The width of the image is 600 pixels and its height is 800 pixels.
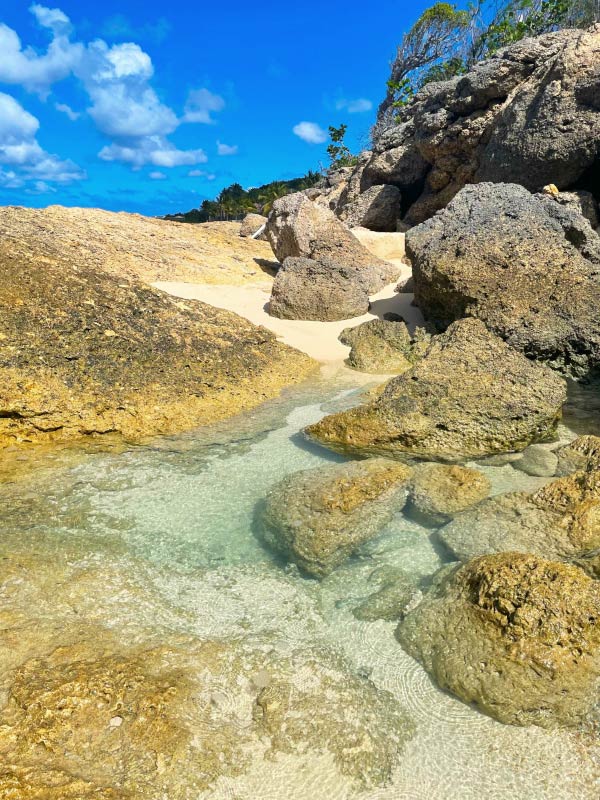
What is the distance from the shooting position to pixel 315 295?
31.6 feet

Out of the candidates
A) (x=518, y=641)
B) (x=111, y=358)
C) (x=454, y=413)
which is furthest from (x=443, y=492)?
(x=111, y=358)

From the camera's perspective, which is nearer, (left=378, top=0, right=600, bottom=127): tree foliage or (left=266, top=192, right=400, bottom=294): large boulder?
(left=266, top=192, right=400, bottom=294): large boulder

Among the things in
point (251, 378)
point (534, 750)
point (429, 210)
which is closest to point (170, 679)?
point (534, 750)

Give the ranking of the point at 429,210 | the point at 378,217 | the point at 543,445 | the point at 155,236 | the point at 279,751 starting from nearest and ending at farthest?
the point at 279,751 → the point at 543,445 → the point at 155,236 → the point at 429,210 → the point at 378,217

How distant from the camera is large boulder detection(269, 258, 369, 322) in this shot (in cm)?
959

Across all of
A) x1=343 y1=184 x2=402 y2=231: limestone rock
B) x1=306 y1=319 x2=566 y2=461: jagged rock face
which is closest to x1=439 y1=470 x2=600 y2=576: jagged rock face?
x1=306 y1=319 x2=566 y2=461: jagged rock face

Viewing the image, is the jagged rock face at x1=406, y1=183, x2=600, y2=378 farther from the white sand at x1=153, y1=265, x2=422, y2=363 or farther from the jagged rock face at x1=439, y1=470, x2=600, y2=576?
the jagged rock face at x1=439, y1=470, x2=600, y2=576

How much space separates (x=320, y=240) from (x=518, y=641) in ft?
33.5

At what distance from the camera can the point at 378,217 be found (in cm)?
1748

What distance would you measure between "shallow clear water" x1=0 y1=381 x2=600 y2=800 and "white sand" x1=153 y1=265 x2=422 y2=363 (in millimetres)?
3494

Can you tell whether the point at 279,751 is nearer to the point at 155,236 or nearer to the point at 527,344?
the point at 527,344

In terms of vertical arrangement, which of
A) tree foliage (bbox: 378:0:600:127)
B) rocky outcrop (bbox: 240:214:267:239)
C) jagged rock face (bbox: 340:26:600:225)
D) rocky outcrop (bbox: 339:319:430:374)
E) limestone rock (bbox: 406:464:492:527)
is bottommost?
limestone rock (bbox: 406:464:492:527)

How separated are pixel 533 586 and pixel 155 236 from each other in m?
12.1

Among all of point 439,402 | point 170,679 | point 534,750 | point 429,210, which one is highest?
point 429,210
